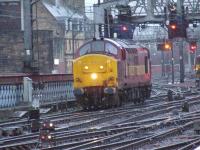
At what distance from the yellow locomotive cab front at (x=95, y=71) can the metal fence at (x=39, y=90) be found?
308 centimetres

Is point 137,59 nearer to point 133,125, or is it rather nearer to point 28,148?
point 133,125

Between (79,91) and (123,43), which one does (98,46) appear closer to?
(123,43)

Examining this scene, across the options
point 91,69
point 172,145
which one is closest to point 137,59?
point 91,69

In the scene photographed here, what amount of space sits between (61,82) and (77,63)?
521 cm

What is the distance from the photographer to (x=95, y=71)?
27.9m

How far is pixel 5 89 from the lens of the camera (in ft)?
92.9

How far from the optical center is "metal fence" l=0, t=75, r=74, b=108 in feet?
93.6

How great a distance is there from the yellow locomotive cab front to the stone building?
41.4 feet

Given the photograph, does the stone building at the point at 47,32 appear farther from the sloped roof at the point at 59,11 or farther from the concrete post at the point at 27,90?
the concrete post at the point at 27,90

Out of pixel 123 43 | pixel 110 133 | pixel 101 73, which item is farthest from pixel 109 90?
pixel 110 133

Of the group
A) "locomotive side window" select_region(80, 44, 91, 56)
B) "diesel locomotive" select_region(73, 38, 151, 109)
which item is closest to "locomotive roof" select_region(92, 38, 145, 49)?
"diesel locomotive" select_region(73, 38, 151, 109)

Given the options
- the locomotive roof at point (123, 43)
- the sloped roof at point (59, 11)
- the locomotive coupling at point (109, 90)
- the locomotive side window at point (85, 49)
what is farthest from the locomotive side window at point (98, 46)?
the sloped roof at point (59, 11)

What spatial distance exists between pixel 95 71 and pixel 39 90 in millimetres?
4502

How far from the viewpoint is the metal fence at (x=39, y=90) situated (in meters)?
28.5
